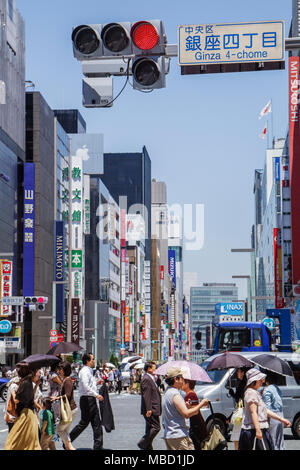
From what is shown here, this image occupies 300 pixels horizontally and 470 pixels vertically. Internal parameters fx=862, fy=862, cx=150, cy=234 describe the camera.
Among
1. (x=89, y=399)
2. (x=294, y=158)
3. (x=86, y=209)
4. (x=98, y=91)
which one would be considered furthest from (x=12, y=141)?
(x=98, y=91)

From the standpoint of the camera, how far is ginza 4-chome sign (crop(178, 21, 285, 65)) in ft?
35.4

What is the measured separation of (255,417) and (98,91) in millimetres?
4944

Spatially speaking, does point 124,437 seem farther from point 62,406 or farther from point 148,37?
point 148,37

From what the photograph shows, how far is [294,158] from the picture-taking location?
270 feet

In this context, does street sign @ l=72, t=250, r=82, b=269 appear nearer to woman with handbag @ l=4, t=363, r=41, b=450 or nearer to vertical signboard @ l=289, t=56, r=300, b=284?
vertical signboard @ l=289, t=56, r=300, b=284

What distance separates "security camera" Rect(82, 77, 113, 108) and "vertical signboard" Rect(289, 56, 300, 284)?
64837 millimetres

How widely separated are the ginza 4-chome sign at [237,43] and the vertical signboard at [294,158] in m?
65.0

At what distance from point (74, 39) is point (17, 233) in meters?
82.4

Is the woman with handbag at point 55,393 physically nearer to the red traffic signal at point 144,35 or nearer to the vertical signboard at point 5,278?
the red traffic signal at point 144,35

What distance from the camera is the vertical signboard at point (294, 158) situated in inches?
2948

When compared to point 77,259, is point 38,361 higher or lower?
lower

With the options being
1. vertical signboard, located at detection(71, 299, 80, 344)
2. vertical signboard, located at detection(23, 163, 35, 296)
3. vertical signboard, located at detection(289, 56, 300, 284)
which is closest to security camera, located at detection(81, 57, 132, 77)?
vertical signboard, located at detection(289, 56, 300, 284)

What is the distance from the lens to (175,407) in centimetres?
1105
